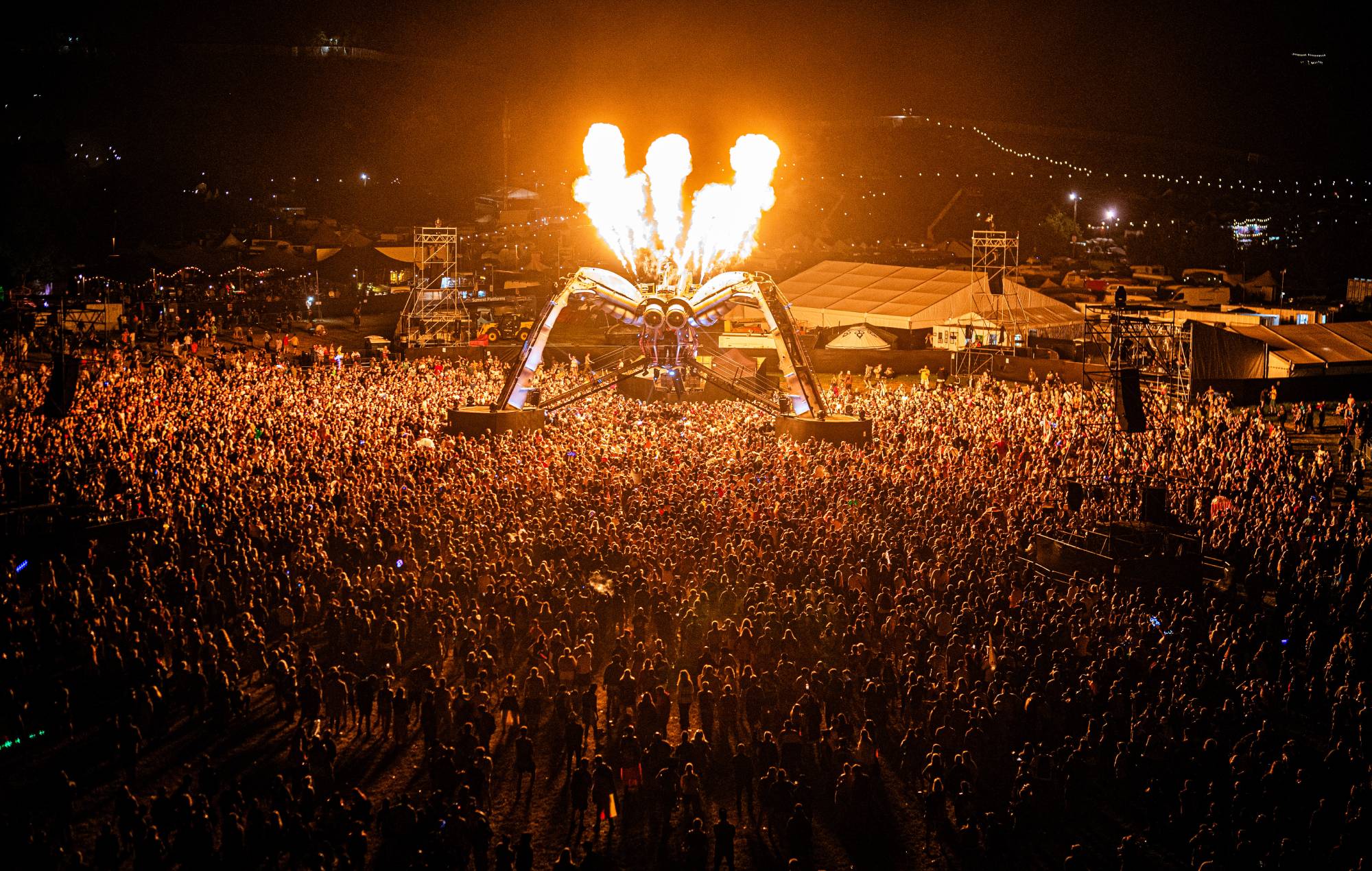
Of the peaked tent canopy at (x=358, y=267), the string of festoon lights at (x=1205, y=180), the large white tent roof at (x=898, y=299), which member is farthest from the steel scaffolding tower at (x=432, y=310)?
the string of festoon lights at (x=1205, y=180)

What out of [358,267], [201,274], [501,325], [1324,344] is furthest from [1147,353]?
[358,267]

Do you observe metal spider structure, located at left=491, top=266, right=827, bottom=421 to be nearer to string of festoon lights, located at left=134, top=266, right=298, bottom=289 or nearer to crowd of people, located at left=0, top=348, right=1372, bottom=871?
crowd of people, located at left=0, top=348, right=1372, bottom=871

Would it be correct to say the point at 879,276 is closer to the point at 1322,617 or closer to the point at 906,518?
the point at 906,518

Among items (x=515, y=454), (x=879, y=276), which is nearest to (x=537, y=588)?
(x=515, y=454)

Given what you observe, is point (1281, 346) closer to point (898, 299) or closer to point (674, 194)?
point (898, 299)

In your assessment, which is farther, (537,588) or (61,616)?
(537,588)

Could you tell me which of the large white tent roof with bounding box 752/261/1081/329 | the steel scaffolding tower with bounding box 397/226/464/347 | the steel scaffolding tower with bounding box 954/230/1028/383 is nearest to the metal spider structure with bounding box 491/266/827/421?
the steel scaffolding tower with bounding box 954/230/1028/383
